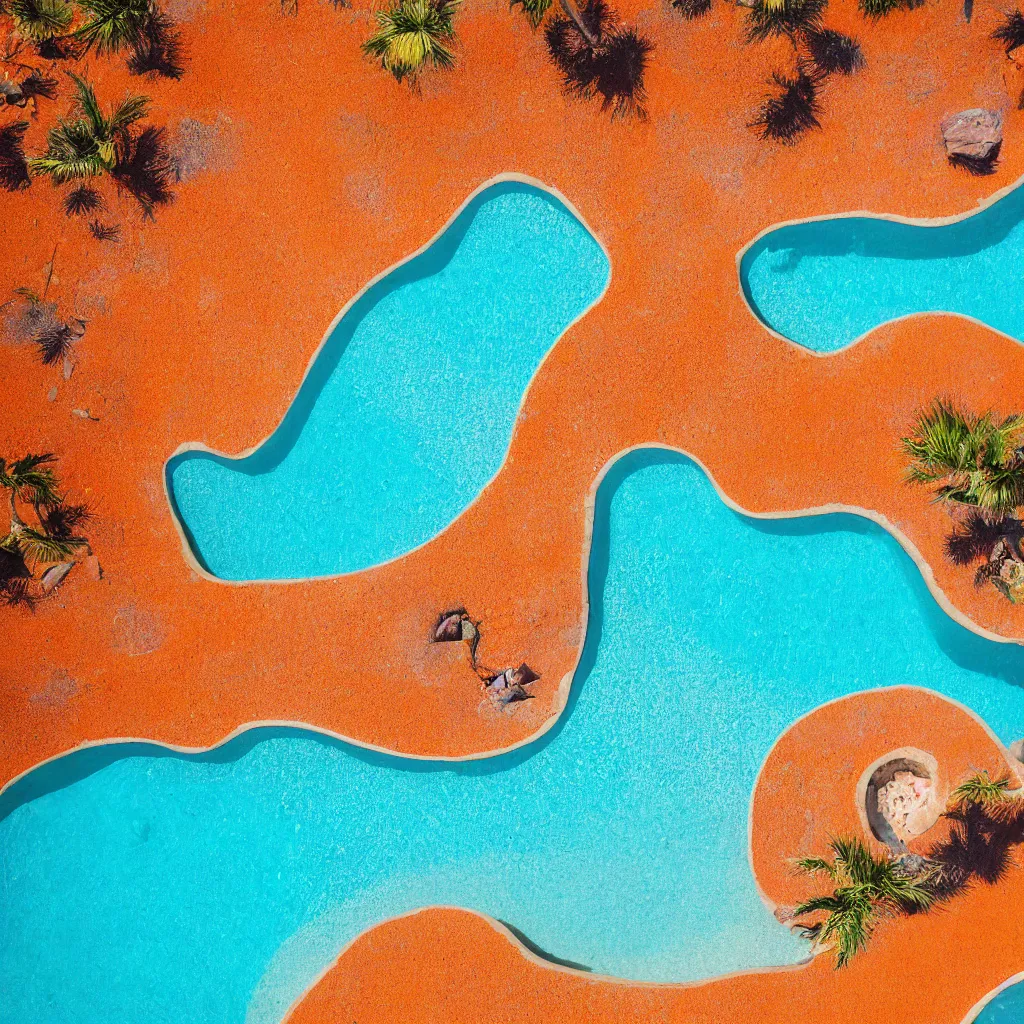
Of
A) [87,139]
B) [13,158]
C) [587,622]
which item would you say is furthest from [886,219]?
[13,158]

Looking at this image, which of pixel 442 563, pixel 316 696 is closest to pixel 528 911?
pixel 316 696

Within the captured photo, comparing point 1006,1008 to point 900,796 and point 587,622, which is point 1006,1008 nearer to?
point 900,796

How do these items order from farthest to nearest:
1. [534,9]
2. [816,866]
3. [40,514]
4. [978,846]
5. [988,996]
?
1. [40,514]
2. [978,846]
3. [988,996]
4. [534,9]
5. [816,866]

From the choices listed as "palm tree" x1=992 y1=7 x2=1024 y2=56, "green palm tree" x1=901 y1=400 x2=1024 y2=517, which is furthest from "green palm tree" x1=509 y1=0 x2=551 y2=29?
"green palm tree" x1=901 y1=400 x2=1024 y2=517

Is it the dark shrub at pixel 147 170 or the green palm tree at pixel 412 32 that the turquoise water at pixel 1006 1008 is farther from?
the dark shrub at pixel 147 170

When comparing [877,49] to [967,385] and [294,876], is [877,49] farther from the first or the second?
[294,876]
